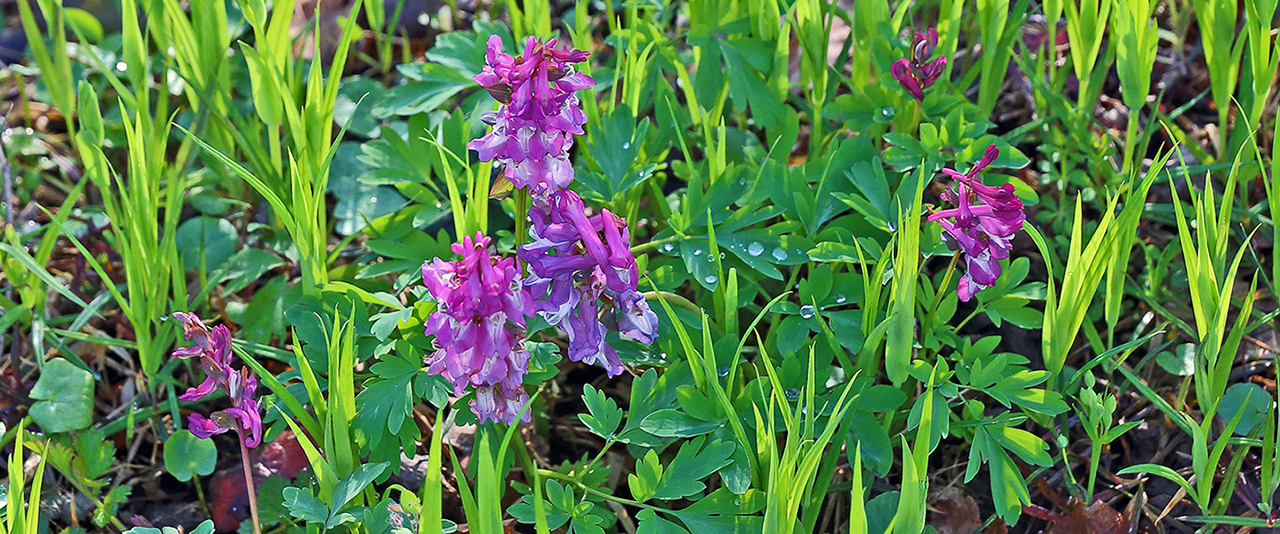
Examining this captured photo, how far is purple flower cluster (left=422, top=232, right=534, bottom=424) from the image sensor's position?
1.58m

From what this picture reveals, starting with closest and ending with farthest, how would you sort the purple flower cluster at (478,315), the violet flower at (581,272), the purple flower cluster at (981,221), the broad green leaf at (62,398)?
the purple flower cluster at (478,315), the violet flower at (581,272), the purple flower cluster at (981,221), the broad green leaf at (62,398)

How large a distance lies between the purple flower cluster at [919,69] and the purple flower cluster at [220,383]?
1.56 meters

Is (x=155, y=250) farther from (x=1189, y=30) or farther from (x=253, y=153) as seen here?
(x=1189, y=30)

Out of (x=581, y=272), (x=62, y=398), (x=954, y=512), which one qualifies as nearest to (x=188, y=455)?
(x=62, y=398)

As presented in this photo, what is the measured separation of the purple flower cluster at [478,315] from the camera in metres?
1.58

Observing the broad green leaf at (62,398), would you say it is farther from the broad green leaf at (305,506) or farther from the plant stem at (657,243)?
the plant stem at (657,243)

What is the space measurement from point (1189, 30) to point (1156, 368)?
1406mm

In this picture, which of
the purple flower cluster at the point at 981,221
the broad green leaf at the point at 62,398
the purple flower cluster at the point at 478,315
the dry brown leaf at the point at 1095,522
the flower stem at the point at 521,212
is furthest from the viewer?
the broad green leaf at the point at 62,398

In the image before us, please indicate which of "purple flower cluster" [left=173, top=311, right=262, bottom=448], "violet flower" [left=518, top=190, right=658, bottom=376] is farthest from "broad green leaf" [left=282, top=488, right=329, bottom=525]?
"violet flower" [left=518, top=190, right=658, bottom=376]

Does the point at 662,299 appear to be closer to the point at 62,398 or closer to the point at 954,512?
the point at 954,512

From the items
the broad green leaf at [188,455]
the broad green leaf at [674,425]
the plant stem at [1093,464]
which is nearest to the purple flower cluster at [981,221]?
the plant stem at [1093,464]

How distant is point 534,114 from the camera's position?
1.74 metres

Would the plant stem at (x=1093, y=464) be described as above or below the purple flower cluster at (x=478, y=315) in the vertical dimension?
below

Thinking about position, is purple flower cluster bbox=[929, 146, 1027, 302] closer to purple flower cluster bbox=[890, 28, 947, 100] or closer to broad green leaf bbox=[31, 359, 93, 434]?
purple flower cluster bbox=[890, 28, 947, 100]
